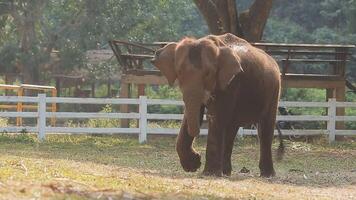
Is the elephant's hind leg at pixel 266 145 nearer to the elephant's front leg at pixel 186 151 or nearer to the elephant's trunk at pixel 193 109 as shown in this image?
the elephant's front leg at pixel 186 151

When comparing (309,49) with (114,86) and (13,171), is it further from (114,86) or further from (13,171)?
(114,86)

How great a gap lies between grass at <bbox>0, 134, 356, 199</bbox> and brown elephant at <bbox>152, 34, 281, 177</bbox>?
371mm

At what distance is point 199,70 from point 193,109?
508 mm

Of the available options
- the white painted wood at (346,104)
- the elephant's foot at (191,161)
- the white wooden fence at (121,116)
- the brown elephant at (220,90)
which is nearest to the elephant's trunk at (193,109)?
the brown elephant at (220,90)

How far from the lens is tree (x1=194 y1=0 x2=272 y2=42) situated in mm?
20938

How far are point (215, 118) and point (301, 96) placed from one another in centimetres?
2004

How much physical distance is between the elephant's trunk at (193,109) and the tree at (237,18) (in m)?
11.1

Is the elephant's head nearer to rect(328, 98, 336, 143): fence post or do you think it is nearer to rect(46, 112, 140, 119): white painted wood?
rect(46, 112, 140, 119): white painted wood

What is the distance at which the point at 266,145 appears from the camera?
1193 centimetres

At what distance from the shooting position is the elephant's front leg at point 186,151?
35.5ft

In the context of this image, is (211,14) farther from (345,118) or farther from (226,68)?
(226,68)

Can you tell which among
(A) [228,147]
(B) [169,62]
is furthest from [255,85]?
(B) [169,62]

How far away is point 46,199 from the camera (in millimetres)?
6496

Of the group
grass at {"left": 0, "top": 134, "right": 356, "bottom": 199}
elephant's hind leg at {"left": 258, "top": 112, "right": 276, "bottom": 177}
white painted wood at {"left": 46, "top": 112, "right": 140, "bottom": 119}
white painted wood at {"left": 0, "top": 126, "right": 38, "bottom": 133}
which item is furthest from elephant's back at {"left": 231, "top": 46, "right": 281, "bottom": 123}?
white painted wood at {"left": 0, "top": 126, "right": 38, "bottom": 133}
